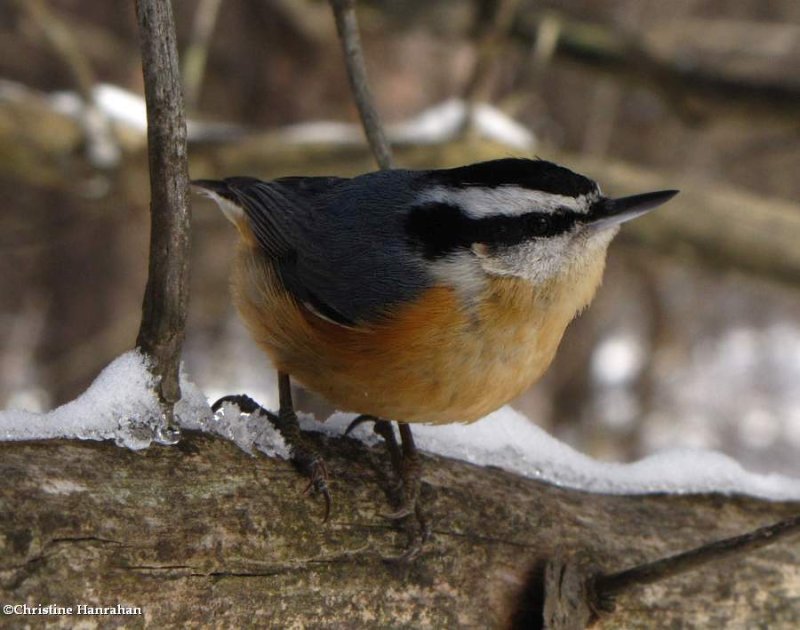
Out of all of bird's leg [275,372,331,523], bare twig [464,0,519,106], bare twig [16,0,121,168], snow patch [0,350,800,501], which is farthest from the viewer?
bare twig [464,0,519,106]

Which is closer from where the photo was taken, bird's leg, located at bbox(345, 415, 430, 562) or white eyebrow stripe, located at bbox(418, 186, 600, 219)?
bird's leg, located at bbox(345, 415, 430, 562)

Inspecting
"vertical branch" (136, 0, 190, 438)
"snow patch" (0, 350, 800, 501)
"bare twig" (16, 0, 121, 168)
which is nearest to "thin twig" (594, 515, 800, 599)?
"snow patch" (0, 350, 800, 501)

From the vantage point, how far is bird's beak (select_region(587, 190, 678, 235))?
2188mm

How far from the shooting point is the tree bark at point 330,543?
167cm

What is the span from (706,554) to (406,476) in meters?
0.66

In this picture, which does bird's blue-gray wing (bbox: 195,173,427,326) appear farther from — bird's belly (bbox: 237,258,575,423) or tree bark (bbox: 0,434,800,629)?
tree bark (bbox: 0,434,800,629)

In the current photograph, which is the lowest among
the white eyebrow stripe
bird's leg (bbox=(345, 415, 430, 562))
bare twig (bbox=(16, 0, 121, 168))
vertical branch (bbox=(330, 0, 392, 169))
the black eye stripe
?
bird's leg (bbox=(345, 415, 430, 562))

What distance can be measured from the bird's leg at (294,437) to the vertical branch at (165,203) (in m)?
0.22

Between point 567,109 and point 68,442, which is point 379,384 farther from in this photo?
point 567,109

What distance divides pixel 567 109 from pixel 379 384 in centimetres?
635

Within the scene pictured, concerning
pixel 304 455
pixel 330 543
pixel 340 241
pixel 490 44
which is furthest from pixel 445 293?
pixel 490 44

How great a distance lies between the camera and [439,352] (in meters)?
2.13

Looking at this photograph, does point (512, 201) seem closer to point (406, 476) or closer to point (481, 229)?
point (481, 229)

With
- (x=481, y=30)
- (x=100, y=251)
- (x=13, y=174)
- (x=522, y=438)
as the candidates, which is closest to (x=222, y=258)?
(x=100, y=251)
